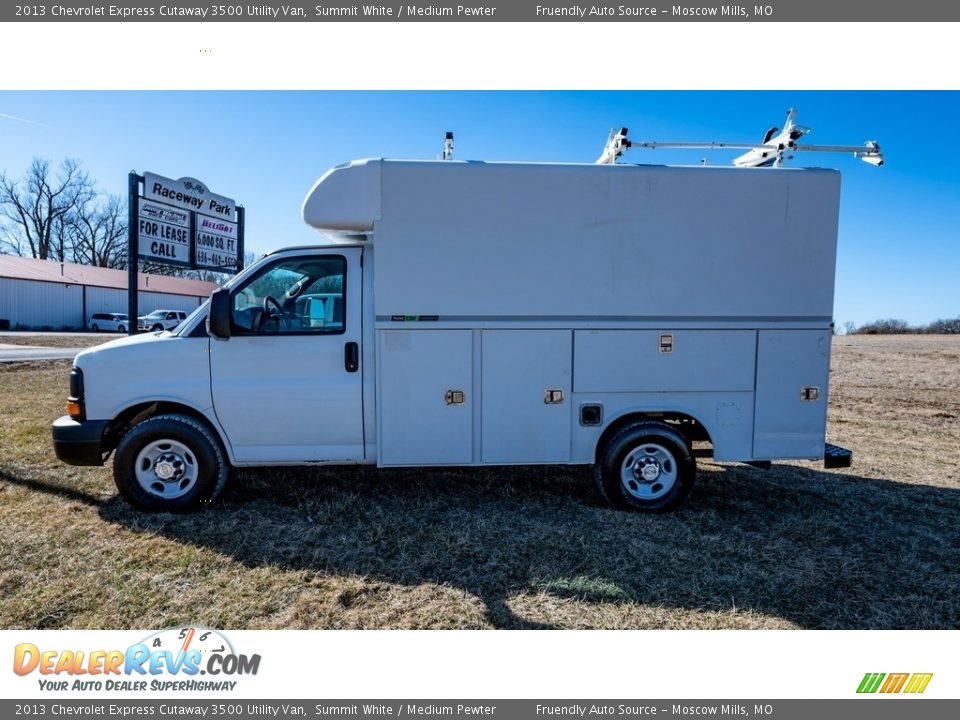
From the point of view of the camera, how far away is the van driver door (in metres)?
4.50

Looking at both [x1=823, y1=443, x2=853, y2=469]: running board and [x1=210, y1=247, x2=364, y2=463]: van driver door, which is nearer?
[x1=210, y1=247, x2=364, y2=463]: van driver door

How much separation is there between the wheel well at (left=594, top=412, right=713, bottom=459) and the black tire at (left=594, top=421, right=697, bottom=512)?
0.20ft

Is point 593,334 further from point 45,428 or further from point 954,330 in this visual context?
point 954,330

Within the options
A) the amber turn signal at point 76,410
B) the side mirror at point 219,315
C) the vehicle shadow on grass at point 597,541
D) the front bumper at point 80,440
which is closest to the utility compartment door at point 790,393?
the vehicle shadow on grass at point 597,541

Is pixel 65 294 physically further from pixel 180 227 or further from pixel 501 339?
pixel 501 339

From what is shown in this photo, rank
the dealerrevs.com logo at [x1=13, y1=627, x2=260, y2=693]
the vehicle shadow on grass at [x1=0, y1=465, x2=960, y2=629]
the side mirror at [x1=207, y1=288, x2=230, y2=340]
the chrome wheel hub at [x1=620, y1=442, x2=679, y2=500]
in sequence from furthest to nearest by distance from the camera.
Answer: the chrome wheel hub at [x1=620, y1=442, x2=679, y2=500] < the side mirror at [x1=207, y1=288, x2=230, y2=340] < the vehicle shadow on grass at [x1=0, y1=465, x2=960, y2=629] < the dealerrevs.com logo at [x1=13, y1=627, x2=260, y2=693]

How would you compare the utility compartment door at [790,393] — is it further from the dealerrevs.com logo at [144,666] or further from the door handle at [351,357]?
the dealerrevs.com logo at [144,666]

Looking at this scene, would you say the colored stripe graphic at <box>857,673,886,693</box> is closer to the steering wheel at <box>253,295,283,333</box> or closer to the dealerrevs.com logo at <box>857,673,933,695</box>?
the dealerrevs.com logo at <box>857,673,933,695</box>

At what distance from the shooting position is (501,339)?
4.55m

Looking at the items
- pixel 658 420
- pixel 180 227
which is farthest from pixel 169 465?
pixel 180 227

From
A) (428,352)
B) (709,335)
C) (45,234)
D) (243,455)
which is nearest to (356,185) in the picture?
(428,352)

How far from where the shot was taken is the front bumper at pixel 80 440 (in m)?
4.44

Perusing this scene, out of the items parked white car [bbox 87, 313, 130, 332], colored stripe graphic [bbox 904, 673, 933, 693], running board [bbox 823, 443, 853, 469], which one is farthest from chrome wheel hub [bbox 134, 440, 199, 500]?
parked white car [bbox 87, 313, 130, 332]

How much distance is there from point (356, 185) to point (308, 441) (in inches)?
A: 90.9
